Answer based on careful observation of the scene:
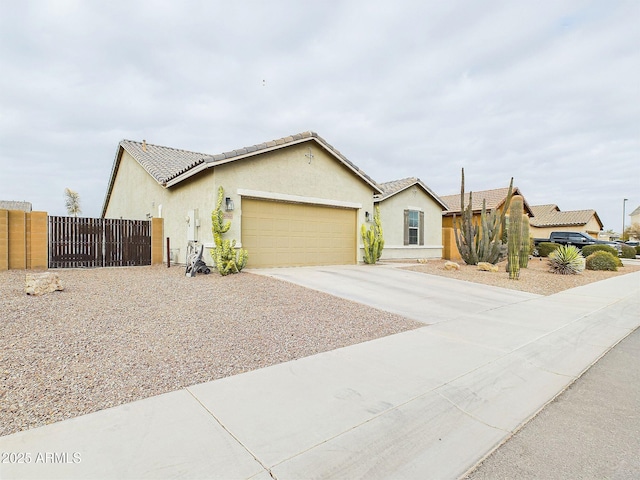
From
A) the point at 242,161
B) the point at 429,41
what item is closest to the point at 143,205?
the point at 242,161

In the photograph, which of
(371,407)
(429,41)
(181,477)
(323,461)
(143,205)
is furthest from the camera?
(143,205)

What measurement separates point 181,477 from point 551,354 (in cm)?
509

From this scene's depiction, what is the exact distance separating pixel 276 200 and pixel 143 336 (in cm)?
828

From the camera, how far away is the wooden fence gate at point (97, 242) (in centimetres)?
1204

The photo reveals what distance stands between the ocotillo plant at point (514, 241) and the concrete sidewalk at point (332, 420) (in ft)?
23.8

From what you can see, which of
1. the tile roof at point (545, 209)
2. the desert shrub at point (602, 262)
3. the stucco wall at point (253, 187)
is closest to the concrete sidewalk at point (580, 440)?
the stucco wall at point (253, 187)

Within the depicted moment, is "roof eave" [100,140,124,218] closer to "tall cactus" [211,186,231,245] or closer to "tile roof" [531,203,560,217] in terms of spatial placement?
"tall cactus" [211,186,231,245]

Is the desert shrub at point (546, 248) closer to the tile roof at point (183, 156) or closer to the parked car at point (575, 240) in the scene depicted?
the parked car at point (575, 240)

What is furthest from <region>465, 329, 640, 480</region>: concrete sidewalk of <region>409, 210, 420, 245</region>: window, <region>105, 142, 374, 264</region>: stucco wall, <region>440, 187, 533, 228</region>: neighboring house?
<region>440, 187, 533, 228</region>: neighboring house

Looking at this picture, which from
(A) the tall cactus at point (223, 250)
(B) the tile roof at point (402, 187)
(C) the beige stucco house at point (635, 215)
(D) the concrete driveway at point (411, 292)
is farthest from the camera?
(C) the beige stucco house at point (635, 215)

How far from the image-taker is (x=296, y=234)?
13.2m

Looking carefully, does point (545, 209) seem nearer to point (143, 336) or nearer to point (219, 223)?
point (219, 223)

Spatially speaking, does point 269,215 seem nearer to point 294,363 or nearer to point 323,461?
point 294,363

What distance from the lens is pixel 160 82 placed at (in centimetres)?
1395
